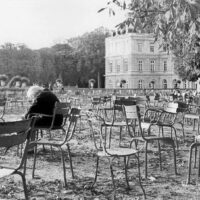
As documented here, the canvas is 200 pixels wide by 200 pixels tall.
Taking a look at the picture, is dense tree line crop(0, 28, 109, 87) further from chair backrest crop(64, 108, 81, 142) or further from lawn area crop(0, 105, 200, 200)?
chair backrest crop(64, 108, 81, 142)

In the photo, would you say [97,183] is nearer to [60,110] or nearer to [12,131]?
[60,110]

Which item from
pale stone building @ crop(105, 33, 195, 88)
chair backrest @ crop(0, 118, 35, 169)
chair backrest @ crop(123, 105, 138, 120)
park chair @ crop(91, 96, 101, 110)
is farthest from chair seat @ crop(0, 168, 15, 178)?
pale stone building @ crop(105, 33, 195, 88)

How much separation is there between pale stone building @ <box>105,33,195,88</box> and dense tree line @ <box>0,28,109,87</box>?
2.57m

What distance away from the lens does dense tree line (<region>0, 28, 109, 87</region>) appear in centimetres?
7525

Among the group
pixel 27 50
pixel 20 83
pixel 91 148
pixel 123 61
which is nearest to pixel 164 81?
pixel 123 61

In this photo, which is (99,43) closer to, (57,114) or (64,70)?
(64,70)

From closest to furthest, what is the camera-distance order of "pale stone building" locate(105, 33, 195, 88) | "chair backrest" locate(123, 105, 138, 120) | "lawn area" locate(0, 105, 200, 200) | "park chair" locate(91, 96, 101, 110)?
"lawn area" locate(0, 105, 200, 200) → "chair backrest" locate(123, 105, 138, 120) → "park chair" locate(91, 96, 101, 110) → "pale stone building" locate(105, 33, 195, 88)

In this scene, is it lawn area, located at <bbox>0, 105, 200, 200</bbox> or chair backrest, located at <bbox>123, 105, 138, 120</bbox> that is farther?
chair backrest, located at <bbox>123, 105, 138, 120</bbox>

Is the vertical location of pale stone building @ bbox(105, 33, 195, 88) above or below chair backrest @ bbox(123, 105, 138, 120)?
above

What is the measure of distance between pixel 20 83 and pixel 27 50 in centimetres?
2649

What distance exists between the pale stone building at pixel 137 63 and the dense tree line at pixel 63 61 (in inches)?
101

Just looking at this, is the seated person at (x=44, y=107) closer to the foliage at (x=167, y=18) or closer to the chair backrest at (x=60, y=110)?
the chair backrest at (x=60, y=110)

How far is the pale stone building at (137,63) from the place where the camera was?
82.4m

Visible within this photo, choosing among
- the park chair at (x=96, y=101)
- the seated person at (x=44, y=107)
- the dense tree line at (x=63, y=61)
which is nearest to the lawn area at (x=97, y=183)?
the seated person at (x=44, y=107)
